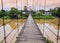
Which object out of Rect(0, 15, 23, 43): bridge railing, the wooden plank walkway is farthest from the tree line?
the wooden plank walkway

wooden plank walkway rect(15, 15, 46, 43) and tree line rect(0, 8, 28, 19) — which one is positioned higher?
tree line rect(0, 8, 28, 19)

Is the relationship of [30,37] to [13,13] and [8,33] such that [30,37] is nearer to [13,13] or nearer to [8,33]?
[8,33]

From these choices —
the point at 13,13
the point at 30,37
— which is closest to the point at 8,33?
the point at 13,13

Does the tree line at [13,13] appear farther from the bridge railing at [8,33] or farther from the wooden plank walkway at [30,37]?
the wooden plank walkway at [30,37]

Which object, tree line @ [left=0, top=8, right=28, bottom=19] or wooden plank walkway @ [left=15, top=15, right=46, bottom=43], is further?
tree line @ [left=0, top=8, right=28, bottom=19]

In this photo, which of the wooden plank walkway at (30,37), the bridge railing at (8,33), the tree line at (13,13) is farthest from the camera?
the tree line at (13,13)

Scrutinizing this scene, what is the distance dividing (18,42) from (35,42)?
376 mm

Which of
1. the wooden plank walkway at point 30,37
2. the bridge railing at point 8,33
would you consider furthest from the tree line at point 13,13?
the wooden plank walkway at point 30,37

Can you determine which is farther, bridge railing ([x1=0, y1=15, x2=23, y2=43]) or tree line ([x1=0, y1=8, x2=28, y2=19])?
tree line ([x1=0, y1=8, x2=28, y2=19])

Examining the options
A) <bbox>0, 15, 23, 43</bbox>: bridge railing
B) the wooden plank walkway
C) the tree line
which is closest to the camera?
<bbox>0, 15, 23, 43</bbox>: bridge railing

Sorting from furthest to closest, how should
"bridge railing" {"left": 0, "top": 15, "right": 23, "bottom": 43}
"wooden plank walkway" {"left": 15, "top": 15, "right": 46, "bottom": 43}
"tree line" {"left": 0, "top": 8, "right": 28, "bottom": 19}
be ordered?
1. "tree line" {"left": 0, "top": 8, "right": 28, "bottom": 19}
2. "wooden plank walkway" {"left": 15, "top": 15, "right": 46, "bottom": 43}
3. "bridge railing" {"left": 0, "top": 15, "right": 23, "bottom": 43}

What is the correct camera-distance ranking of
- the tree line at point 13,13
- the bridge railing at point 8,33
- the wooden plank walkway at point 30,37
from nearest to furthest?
the bridge railing at point 8,33, the wooden plank walkway at point 30,37, the tree line at point 13,13

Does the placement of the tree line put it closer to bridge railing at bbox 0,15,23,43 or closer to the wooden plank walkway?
bridge railing at bbox 0,15,23,43

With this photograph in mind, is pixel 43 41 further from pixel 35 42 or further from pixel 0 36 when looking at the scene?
pixel 0 36
